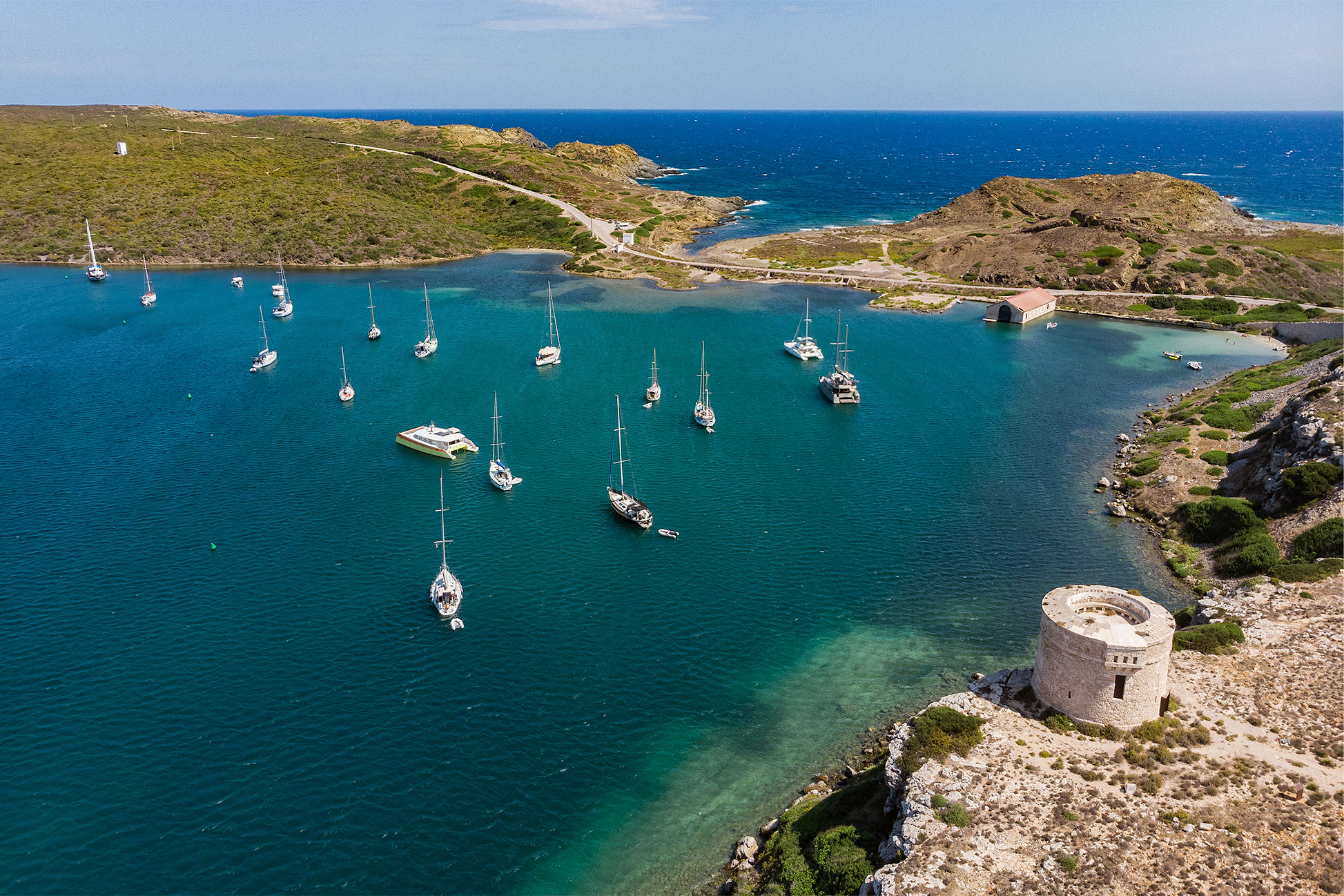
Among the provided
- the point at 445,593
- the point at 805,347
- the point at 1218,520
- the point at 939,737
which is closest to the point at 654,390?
the point at 805,347

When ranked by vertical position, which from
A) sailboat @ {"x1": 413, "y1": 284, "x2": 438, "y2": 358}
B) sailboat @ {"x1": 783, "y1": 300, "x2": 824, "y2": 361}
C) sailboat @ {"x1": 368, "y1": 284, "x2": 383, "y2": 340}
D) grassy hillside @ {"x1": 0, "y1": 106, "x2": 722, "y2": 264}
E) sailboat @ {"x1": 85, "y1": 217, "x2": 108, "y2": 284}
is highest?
grassy hillside @ {"x1": 0, "y1": 106, "x2": 722, "y2": 264}

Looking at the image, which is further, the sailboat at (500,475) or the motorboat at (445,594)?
the sailboat at (500,475)

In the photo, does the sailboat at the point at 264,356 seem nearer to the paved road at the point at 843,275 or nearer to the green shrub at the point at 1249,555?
the paved road at the point at 843,275

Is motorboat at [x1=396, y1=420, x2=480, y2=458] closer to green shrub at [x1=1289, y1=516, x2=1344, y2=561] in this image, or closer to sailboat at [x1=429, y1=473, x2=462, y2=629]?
sailboat at [x1=429, y1=473, x2=462, y2=629]

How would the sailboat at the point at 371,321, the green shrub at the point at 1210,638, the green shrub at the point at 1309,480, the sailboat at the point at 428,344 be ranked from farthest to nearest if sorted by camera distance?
1. the sailboat at the point at 371,321
2. the sailboat at the point at 428,344
3. the green shrub at the point at 1309,480
4. the green shrub at the point at 1210,638

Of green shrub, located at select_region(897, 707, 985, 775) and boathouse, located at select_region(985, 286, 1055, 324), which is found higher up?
boathouse, located at select_region(985, 286, 1055, 324)

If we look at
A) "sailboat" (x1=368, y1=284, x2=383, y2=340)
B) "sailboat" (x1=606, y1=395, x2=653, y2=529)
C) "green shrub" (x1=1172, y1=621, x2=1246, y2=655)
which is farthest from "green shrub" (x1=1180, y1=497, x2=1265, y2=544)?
"sailboat" (x1=368, y1=284, x2=383, y2=340)

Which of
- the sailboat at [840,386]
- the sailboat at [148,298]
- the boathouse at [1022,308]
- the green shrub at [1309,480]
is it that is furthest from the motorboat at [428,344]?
the green shrub at [1309,480]
